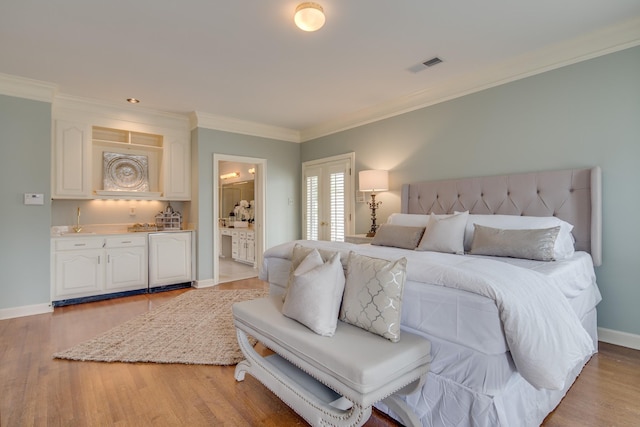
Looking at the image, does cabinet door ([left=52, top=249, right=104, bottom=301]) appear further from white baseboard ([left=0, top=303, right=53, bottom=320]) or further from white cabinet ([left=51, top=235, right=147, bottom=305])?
white baseboard ([left=0, top=303, right=53, bottom=320])

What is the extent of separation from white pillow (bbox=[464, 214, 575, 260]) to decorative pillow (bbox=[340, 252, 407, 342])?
4.94 feet

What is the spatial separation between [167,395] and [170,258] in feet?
9.63

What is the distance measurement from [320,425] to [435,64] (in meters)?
3.23

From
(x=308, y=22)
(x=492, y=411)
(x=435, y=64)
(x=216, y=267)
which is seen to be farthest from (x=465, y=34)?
(x=216, y=267)

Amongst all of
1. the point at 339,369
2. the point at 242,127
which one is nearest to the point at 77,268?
the point at 242,127

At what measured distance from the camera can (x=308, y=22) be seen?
2.30m

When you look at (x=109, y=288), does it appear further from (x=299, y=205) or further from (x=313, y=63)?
(x=313, y=63)

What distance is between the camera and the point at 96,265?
13.5 feet

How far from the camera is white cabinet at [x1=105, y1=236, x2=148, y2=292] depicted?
4.22 meters

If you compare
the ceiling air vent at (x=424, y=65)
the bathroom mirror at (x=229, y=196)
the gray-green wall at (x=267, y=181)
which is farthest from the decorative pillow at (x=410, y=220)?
the bathroom mirror at (x=229, y=196)

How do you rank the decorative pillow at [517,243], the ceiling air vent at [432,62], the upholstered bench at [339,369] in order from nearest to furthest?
the upholstered bench at [339,369] → the decorative pillow at [517,243] → the ceiling air vent at [432,62]

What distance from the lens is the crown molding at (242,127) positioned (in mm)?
4805

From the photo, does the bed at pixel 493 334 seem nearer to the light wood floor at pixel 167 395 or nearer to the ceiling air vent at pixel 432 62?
the light wood floor at pixel 167 395

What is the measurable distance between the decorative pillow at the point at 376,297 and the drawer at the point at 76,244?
12.4 feet
